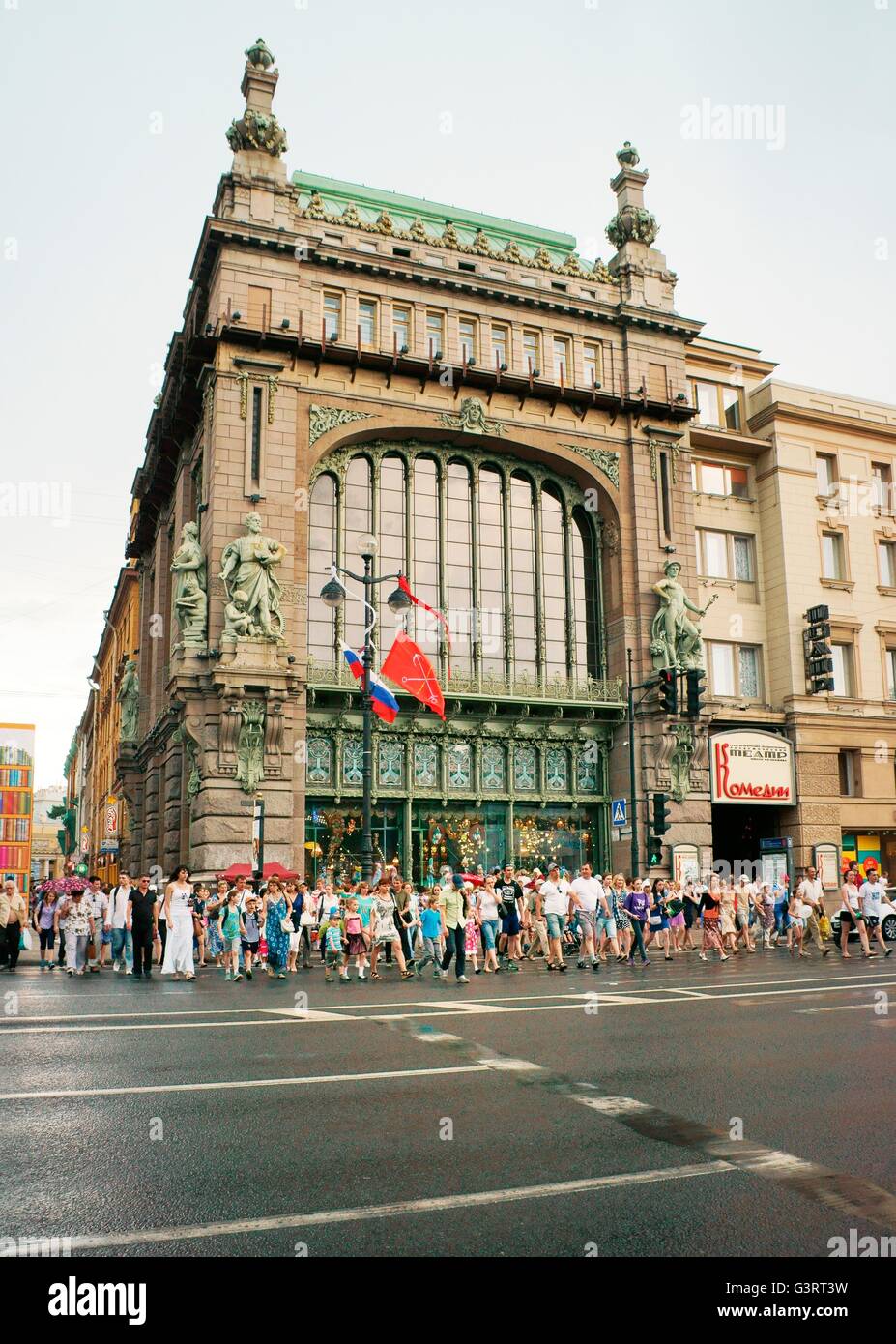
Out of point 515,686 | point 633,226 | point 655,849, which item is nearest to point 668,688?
point 655,849

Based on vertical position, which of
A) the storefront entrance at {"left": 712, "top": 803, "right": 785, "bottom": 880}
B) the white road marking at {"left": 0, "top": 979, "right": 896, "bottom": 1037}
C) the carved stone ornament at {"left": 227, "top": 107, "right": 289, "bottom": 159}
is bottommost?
the white road marking at {"left": 0, "top": 979, "right": 896, "bottom": 1037}

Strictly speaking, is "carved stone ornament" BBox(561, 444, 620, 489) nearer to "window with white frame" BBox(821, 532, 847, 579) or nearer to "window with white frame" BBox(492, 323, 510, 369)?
"window with white frame" BBox(492, 323, 510, 369)

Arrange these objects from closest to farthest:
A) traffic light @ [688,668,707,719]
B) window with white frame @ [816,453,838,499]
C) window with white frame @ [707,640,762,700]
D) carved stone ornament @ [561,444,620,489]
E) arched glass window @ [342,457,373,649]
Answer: traffic light @ [688,668,707,719] < arched glass window @ [342,457,373,649] < carved stone ornament @ [561,444,620,489] < window with white frame @ [707,640,762,700] < window with white frame @ [816,453,838,499]

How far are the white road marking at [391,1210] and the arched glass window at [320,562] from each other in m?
25.7

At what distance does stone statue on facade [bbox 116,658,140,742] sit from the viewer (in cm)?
4319

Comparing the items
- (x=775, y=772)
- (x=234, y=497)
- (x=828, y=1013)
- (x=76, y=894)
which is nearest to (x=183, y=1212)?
(x=828, y=1013)

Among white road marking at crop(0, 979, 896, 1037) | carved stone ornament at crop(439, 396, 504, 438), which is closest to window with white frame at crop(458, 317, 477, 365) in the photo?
carved stone ornament at crop(439, 396, 504, 438)

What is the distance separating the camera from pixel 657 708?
33656 mm

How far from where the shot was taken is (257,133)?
31766mm

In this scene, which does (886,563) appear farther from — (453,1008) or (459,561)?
(453,1008)

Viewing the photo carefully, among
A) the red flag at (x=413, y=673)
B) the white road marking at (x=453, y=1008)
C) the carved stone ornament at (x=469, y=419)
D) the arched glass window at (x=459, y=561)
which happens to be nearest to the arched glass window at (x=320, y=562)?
the red flag at (x=413, y=673)

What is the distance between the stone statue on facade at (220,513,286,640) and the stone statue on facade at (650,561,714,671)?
11789mm

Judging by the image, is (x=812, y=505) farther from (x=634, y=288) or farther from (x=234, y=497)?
(x=234, y=497)

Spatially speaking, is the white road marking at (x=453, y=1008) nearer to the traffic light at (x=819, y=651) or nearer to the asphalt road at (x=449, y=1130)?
the asphalt road at (x=449, y=1130)
